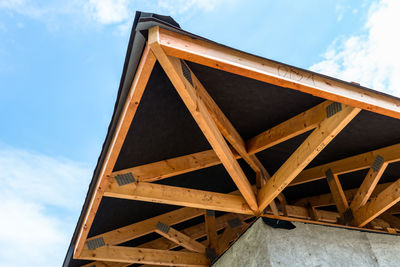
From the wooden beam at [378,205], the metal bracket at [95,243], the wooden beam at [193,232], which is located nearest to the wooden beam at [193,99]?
the wooden beam at [378,205]

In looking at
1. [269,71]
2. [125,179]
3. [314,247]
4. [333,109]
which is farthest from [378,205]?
[125,179]

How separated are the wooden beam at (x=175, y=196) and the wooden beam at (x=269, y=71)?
1.90 metres

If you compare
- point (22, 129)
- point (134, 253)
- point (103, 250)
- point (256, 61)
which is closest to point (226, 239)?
point (134, 253)

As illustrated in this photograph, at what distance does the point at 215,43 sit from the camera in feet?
8.82

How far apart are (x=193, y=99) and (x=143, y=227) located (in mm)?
3171

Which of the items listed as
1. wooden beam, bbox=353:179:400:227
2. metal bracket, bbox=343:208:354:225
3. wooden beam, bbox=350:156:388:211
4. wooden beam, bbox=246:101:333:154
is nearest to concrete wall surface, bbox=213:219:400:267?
wooden beam, bbox=353:179:400:227

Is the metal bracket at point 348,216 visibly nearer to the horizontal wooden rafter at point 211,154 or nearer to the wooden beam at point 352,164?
the wooden beam at point 352,164

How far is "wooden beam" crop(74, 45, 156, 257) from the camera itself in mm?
2639

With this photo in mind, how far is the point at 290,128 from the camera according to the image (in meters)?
4.15

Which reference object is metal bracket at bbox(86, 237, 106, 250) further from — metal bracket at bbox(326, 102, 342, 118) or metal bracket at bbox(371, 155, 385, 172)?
metal bracket at bbox(371, 155, 385, 172)

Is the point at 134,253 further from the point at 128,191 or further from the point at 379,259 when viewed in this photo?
the point at 379,259

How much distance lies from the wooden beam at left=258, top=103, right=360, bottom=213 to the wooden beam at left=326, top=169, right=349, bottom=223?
1.53 metres

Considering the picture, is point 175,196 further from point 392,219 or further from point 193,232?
point 392,219

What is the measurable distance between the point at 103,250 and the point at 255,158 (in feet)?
8.69
